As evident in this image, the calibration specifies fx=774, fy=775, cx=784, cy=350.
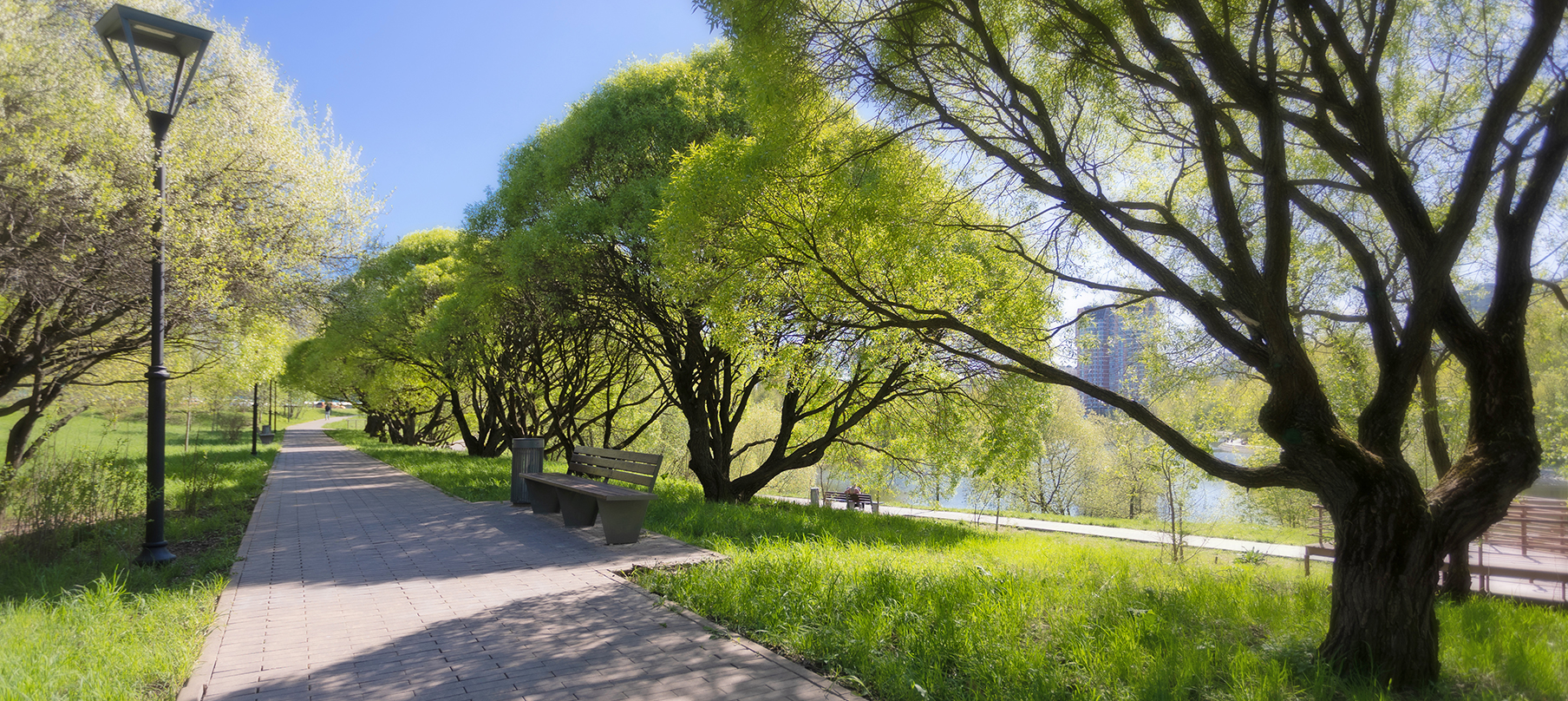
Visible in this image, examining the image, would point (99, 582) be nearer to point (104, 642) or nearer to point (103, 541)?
point (104, 642)

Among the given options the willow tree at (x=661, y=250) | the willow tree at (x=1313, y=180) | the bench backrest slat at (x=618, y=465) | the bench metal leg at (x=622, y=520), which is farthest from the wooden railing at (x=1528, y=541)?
the bench backrest slat at (x=618, y=465)

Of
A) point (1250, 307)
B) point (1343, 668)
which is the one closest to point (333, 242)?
point (1250, 307)

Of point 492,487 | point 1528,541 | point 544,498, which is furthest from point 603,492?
point 1528,541

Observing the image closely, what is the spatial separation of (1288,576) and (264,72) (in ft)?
50.9

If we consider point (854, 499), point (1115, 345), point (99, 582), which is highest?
point (1115, 345)

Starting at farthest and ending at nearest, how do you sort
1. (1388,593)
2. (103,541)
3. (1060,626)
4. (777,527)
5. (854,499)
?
1. (854,499)
2. (777,527)
3. (103,541)
4. (1060,626)
5. (1388,593)

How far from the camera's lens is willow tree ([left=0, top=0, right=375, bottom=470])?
8.58 m

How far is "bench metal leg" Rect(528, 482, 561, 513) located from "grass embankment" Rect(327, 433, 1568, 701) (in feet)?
12.5

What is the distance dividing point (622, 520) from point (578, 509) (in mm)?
1505

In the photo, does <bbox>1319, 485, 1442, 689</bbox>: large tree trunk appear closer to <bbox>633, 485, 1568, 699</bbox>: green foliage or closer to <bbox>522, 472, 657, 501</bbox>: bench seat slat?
<bbox>633, 485, 1568, 699</bbox>: green foliage

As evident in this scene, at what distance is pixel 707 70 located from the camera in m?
13.7

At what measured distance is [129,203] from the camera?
953 centimetres

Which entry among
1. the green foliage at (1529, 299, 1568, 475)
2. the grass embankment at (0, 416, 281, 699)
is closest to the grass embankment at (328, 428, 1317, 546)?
the grass embankment at (0, 416, 281, 699)

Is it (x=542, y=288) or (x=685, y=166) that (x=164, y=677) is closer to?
(x=685, y=166)
